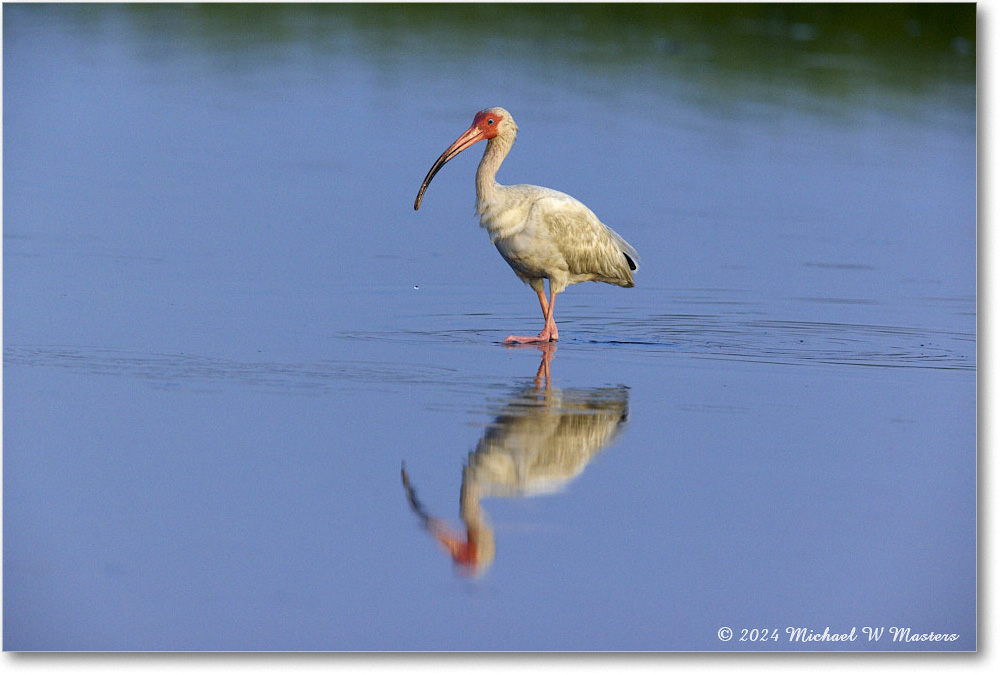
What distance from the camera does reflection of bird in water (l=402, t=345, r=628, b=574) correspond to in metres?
6.15

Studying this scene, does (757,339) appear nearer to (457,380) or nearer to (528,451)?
(457,380)

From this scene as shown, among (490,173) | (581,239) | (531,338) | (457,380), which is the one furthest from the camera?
(490,173)

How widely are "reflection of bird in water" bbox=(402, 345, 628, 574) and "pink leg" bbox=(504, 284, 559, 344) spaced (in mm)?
863

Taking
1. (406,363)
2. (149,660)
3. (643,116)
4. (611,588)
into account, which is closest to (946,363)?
(406,363)

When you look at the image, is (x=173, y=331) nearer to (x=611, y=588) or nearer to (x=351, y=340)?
(x=351, y=340)

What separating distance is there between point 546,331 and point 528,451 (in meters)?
2.55

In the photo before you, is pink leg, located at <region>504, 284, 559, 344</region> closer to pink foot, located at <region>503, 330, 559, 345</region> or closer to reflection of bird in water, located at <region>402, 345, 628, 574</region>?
pink foot, located at <region>503, 330, 559, 345</region>

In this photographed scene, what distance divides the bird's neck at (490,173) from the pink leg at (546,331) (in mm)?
681

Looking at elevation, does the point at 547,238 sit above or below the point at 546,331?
above

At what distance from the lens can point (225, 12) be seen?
68.2ft

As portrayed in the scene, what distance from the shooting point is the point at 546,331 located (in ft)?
31.4

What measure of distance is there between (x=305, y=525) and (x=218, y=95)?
12.0 m

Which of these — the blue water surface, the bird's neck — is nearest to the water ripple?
the blue water surface

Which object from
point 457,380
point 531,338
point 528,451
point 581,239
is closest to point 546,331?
point 531,338
